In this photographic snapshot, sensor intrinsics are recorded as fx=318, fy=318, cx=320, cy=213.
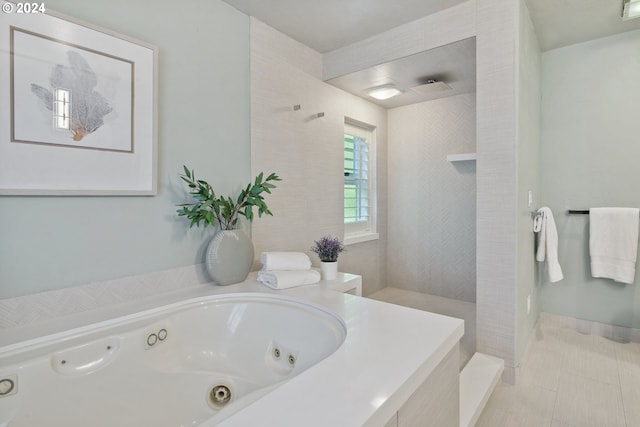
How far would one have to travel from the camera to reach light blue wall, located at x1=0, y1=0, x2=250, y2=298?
1.32m

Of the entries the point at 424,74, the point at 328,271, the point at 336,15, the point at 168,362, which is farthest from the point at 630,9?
the point at 168,362

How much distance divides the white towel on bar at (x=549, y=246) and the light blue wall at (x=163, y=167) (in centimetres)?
219

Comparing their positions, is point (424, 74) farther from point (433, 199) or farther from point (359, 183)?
point (433, 199)

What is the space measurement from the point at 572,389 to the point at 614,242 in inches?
48.3

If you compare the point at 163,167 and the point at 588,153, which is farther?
the point at 588,153

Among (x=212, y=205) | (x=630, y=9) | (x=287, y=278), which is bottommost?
(x=287, y=278)

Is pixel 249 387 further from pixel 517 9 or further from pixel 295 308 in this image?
pixel 517 9

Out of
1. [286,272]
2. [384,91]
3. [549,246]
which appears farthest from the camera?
[384,91]

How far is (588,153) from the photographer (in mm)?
2533

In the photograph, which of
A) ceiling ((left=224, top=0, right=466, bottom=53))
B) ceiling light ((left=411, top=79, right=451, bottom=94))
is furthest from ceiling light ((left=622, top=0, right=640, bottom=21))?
ceiling light ((left=411, top=79, right=451, bottom=94))

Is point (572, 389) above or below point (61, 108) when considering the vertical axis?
below

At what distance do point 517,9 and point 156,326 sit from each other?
2507 millimetres
